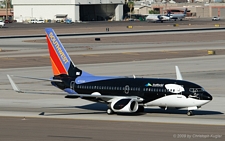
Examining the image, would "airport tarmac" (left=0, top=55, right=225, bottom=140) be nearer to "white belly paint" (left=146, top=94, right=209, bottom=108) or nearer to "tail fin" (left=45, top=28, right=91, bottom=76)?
"white belly paint" (left=146, top=94, right=209, bottom=108)

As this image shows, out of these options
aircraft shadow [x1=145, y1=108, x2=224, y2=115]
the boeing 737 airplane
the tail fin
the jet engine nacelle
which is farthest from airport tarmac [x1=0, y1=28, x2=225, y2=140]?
the tail fin

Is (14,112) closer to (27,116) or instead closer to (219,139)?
(27,116)

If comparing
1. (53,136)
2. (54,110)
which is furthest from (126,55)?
(53,136)

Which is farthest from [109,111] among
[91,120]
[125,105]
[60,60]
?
[60,60]

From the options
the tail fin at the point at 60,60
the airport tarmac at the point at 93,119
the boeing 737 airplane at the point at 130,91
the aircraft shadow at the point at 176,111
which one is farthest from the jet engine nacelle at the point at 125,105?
the tail fin at the point at 60,60

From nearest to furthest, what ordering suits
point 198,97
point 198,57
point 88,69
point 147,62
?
point 198,97 < point 88,69 < point 147,62 < point 198,57

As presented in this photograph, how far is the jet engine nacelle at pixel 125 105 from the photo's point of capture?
48.5 metres

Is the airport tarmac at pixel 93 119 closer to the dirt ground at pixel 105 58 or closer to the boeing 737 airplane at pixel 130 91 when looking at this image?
the boeing 737 airplane at pixel 130 91

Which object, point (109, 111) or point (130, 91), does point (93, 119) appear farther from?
point (130, 91)

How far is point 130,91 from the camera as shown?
1946 inches

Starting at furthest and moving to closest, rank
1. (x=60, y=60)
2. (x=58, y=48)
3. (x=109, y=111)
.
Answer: (x=58, y=48), (x=60, y=60), (x=109, y=111)

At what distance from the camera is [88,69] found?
89.6 meters

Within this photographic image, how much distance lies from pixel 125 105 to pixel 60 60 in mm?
8622

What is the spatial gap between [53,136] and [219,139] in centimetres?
1104
